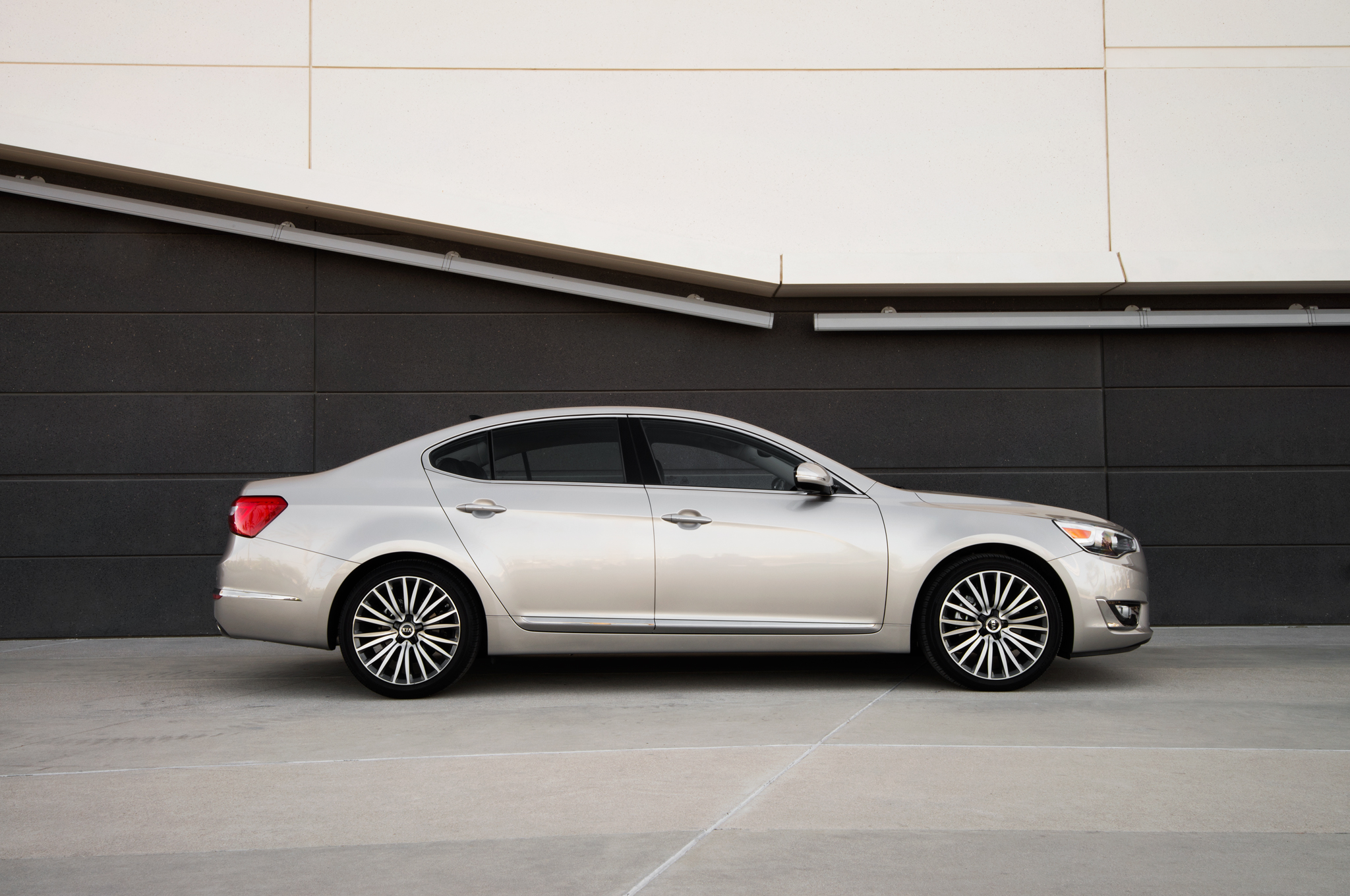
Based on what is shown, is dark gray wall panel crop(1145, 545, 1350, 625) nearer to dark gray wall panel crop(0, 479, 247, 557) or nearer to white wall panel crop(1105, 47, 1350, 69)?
white wall panel crop(1105, 47, 1350, 69)

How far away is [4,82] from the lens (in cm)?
868

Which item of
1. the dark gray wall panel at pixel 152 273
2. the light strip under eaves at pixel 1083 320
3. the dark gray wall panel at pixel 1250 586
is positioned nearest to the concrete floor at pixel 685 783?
the dark gray wall panel at pixel 1250 586

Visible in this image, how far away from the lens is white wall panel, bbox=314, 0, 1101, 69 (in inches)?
350

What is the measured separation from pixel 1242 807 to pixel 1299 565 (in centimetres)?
588

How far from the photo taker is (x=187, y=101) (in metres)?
8.78

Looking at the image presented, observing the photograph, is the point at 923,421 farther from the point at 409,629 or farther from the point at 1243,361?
the point at 409,629

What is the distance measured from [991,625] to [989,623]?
0.6 inches

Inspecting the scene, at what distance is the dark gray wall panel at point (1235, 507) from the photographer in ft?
28.7

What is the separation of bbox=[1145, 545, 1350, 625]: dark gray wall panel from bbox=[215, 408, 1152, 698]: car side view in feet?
10.4

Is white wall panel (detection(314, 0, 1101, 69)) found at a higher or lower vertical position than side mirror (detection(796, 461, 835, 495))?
higher

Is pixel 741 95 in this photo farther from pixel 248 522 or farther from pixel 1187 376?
pixel 248 522

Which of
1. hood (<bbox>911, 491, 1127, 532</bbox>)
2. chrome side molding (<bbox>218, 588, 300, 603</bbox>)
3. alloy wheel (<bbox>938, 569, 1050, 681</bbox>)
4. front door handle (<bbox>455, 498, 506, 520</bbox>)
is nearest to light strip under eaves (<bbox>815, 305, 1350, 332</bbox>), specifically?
hood (<bbox>911, 491, 1127, 532</bbox>)

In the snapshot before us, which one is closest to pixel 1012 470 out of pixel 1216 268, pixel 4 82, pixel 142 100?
pixel 1216 268

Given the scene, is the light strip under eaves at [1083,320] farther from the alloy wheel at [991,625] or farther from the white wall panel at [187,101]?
the white wall panel at [187,101]
